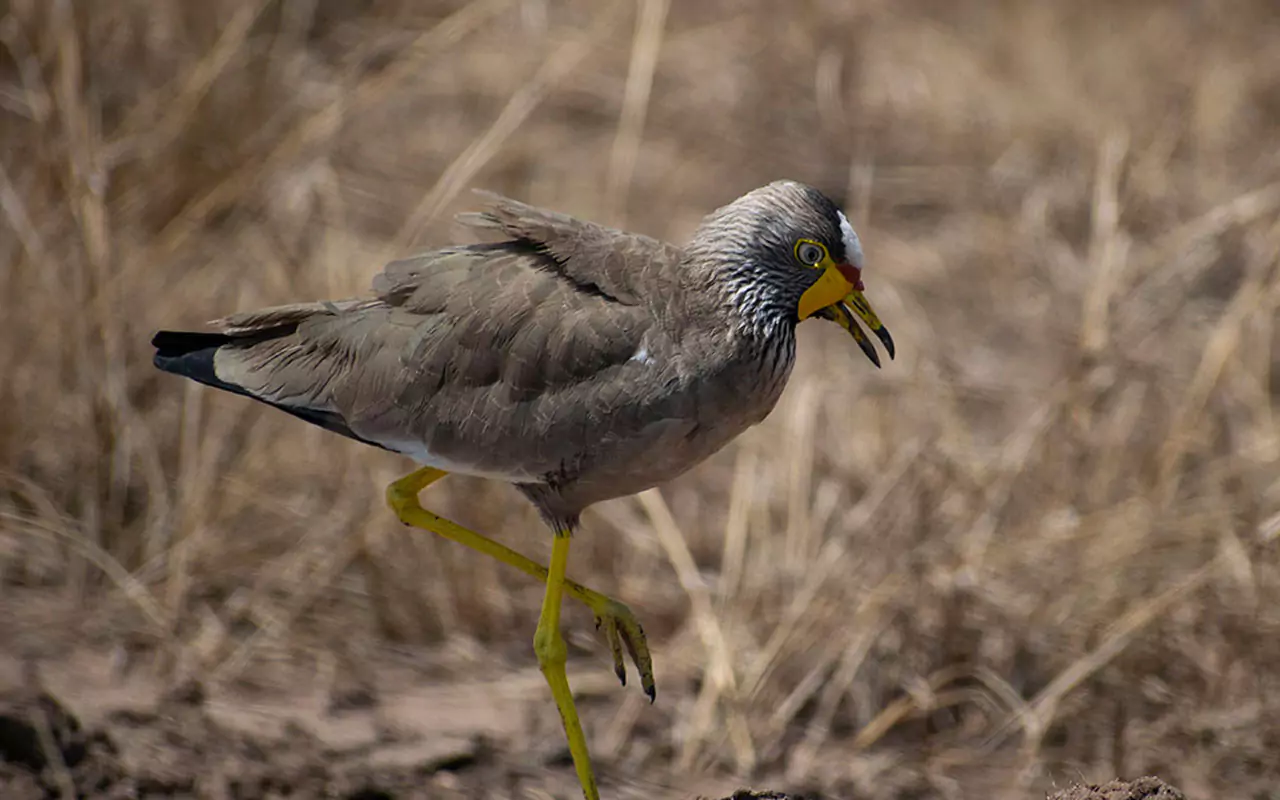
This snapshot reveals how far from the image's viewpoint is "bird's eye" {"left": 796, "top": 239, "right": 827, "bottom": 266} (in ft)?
13.1

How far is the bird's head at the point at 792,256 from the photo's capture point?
3.97 m

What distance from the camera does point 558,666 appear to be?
168 inches

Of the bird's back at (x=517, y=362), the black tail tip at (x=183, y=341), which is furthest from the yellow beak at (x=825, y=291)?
the black tail tip at (x=183, y=341)

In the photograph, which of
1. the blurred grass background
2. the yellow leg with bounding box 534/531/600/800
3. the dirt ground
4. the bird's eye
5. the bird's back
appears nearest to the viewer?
the bird's back

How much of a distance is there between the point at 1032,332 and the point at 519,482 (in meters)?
4.65

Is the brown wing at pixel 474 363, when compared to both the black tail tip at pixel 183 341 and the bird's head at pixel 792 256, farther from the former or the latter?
the bird's head at pixel 792 256

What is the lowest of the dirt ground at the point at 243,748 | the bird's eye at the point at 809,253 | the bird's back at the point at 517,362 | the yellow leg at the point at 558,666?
the dirt ground at the point at 243,748

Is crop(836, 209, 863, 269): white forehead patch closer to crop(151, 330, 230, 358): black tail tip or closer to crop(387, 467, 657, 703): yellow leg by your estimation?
crop(387, 467, 657, 703): yellow leg

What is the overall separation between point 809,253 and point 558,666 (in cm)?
127

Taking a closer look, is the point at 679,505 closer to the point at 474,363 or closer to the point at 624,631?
the point at 624,631

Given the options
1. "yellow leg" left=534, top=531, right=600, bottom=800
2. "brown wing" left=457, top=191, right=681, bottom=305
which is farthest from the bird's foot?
"brown wing" left=457, top=191, right=681, bottom=305

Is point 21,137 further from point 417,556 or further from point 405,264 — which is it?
point 405,264

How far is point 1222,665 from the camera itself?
5.21 metres

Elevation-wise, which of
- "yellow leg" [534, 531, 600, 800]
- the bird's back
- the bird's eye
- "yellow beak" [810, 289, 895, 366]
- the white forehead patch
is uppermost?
the white forehead patch
